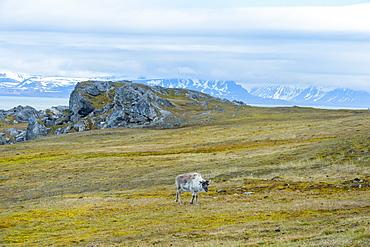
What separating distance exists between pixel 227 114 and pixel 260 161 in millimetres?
135690

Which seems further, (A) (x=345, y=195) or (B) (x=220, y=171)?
(B) (x=220, y=171)

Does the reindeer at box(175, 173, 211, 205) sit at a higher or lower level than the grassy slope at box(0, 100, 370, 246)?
higher

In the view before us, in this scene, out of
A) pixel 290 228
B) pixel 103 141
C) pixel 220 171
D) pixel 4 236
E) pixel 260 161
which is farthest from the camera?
pixel 103 141

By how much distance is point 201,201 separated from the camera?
1462 inches

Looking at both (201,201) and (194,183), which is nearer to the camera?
(194,183)

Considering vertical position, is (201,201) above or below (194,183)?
below

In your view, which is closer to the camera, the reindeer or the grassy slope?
the grassy slope

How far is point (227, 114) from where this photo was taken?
199 meters

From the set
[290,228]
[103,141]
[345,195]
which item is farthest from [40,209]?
[103,141]

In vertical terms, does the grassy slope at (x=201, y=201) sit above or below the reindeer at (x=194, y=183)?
below

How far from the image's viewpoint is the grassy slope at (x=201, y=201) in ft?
77.2

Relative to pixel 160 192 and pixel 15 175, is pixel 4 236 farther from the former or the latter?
pixel 15 175

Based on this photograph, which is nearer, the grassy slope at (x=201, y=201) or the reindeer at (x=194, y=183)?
the grassy slope at (x=201, y=201)

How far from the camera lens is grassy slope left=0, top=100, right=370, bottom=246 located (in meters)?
23.5
